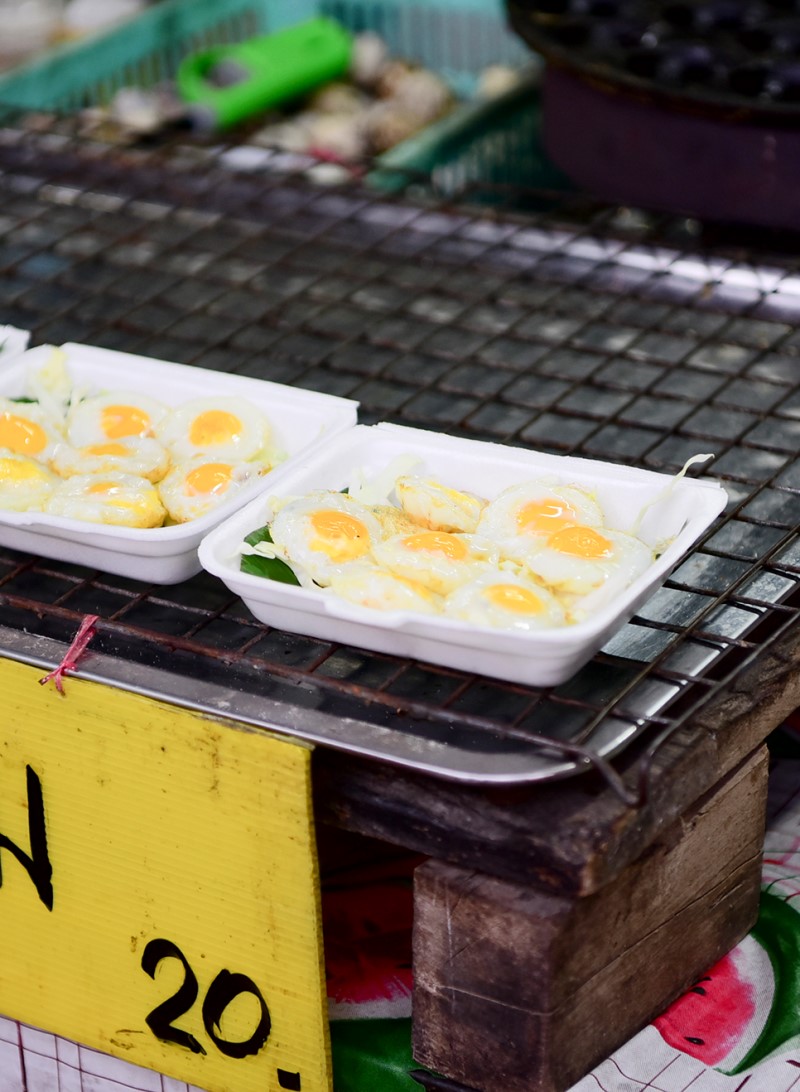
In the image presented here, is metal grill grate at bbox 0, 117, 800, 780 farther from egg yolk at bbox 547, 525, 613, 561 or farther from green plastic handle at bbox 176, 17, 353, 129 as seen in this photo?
green plastic handle at bbox 176, 17, 353, 129

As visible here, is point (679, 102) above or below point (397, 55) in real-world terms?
above

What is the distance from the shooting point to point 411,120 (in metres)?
3.75

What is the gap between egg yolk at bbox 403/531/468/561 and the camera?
4.65 ft

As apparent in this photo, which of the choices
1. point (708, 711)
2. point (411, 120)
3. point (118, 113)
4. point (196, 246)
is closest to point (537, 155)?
point (411, 120)

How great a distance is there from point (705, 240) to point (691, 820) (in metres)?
1.36

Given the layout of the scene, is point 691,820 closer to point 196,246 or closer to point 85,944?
point 85,944

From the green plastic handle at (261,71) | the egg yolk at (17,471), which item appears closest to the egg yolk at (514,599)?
the egg yolk at (17,471)

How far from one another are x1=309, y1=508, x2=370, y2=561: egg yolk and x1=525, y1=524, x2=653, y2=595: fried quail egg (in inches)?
6.5

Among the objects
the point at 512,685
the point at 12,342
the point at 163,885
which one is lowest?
the point at 163,885

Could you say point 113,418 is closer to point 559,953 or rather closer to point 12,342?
point 12,342

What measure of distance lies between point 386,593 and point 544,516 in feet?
0.70

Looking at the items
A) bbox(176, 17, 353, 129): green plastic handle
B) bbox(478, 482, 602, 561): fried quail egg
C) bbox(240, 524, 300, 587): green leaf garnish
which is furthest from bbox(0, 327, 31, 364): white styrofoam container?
bbox(176, 17, 353, 129): green plastic handle

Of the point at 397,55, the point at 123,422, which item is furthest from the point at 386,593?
the point at 397,55

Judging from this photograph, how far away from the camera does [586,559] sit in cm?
140
